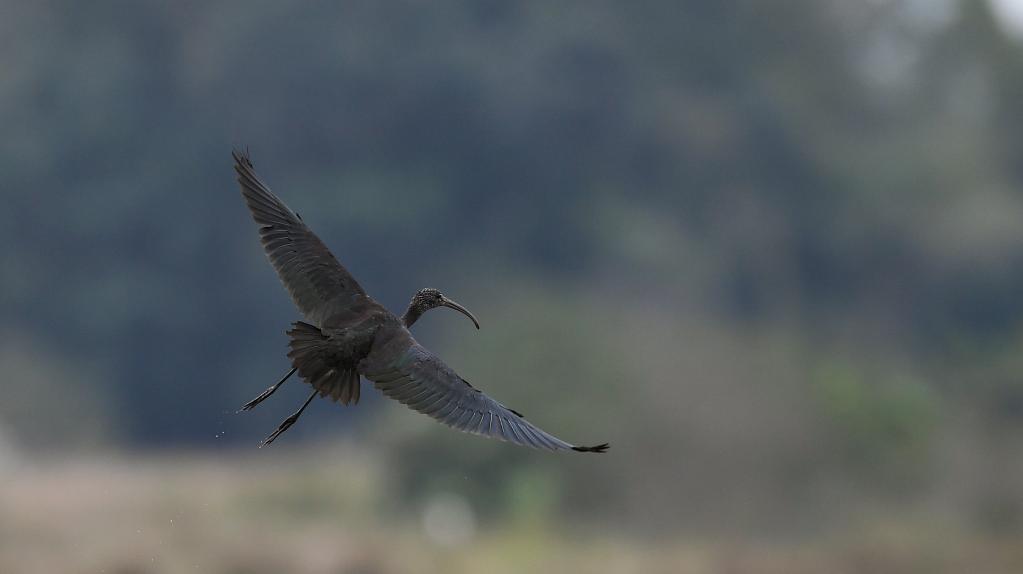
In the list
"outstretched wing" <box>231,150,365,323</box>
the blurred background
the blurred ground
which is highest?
the blurred background

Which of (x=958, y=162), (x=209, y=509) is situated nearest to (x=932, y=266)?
(x=958, y=162)

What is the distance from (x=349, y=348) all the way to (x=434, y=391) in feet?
1.45

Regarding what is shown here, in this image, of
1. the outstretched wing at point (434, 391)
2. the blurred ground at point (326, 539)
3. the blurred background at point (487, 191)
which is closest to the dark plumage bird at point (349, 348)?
the outstretched wing at point (434, 391)

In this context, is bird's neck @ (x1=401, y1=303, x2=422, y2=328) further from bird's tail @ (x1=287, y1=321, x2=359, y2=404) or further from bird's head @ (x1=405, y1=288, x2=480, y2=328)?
bird's tail @ (x1=287, y1=321, x2=359, y2=404)

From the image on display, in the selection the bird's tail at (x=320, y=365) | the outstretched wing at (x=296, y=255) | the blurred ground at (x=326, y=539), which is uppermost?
the blurred ground at (x=326, y=539)

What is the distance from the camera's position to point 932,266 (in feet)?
119

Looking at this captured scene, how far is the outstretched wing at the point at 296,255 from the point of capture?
304 inches

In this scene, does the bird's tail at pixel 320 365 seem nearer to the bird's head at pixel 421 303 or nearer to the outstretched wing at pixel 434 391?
the outstretched wing at pixel 434 391

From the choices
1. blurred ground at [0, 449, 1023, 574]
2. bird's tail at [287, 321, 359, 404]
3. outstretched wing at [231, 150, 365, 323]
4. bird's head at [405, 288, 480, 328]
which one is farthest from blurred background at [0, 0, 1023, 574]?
bird's tail at [287, 321, 359, 404]

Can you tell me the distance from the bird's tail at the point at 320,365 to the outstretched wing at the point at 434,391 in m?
0.11

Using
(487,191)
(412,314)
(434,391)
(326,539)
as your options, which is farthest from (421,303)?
(487,191)

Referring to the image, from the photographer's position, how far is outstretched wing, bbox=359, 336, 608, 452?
726 cm

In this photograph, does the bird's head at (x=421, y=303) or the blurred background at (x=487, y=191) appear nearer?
the bird's head at (x=421, y=303)

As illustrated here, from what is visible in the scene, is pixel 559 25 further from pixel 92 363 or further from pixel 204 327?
pixel 92 363
